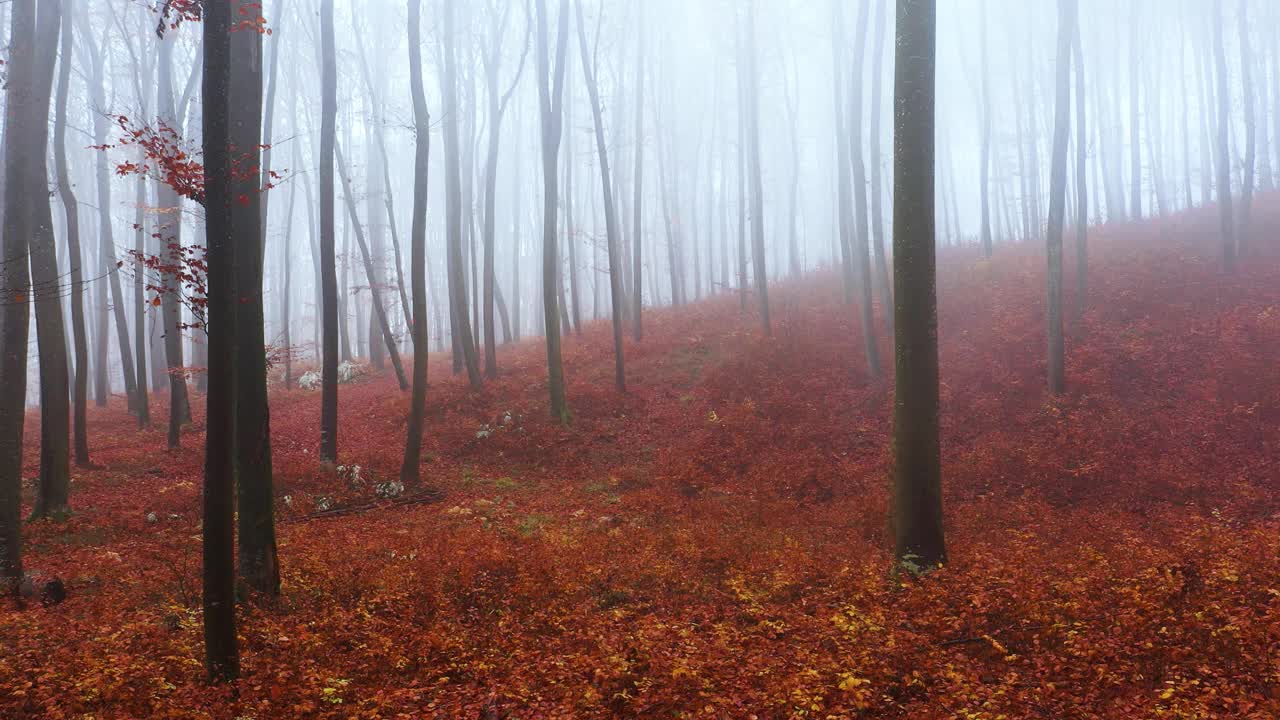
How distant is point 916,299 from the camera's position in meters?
7.03

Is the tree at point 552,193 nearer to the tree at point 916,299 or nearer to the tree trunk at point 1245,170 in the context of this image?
the tree at point 916,299

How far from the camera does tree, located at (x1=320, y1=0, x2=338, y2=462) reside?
13.1 m

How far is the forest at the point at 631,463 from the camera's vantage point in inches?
200

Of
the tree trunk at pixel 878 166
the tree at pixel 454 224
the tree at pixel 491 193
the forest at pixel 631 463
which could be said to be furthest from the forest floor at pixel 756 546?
the tree trunk at pixel 878 166

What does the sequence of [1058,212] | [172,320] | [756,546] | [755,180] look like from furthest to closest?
[755,180], [172,320], [1058,212], [756,546]

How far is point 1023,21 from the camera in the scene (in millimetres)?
31750

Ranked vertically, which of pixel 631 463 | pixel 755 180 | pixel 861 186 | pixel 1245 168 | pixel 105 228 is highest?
pixel 755 180

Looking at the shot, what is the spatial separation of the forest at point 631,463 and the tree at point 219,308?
0.03 m

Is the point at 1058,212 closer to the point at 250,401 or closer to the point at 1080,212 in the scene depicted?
the point at 1080,212

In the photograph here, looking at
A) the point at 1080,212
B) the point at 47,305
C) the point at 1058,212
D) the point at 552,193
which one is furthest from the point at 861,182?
the point at 47,305

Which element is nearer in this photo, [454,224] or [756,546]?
[756,546]

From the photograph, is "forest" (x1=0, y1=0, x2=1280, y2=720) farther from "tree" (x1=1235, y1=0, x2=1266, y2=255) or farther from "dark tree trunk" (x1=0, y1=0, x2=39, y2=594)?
"tree" (x1=1235, y1=0, x2=1266, y2=255)

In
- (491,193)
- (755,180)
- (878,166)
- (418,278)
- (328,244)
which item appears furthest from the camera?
(755,180)

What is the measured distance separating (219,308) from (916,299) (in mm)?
6743
